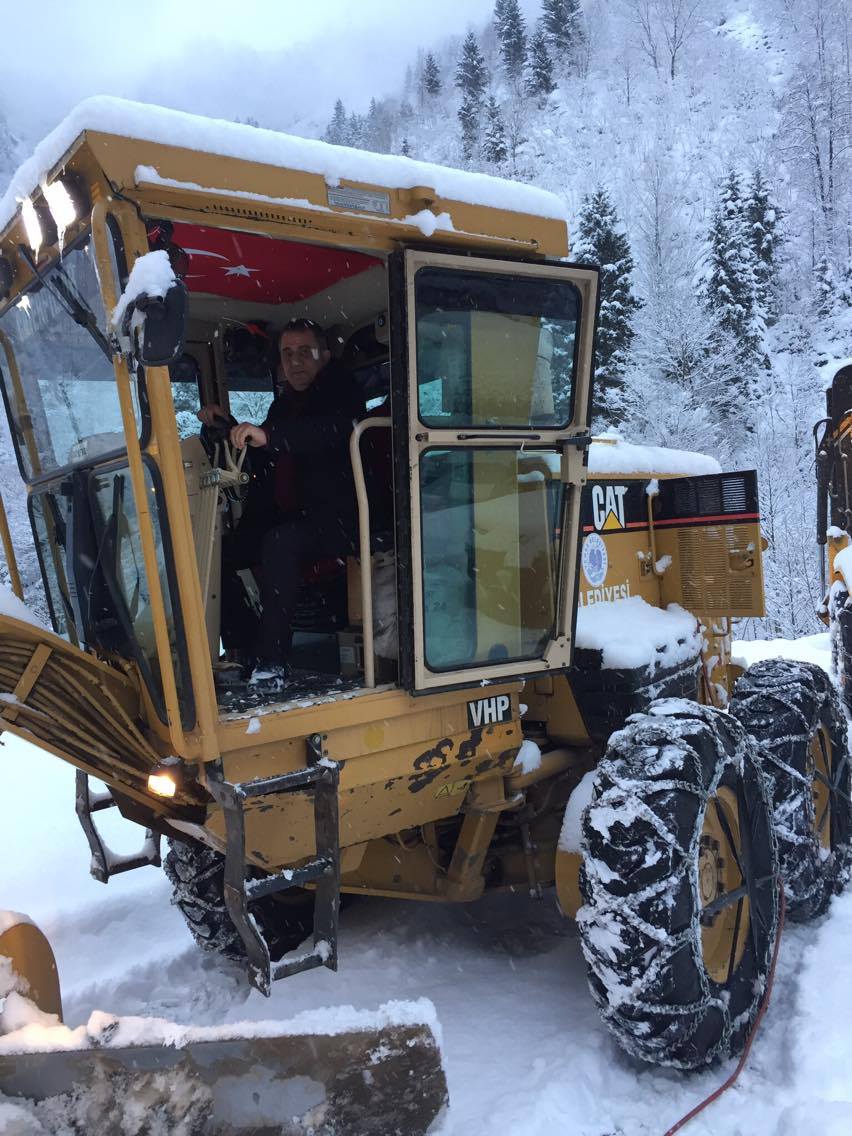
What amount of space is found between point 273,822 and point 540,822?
1408 millimetres

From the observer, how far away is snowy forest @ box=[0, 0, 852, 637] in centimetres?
2145

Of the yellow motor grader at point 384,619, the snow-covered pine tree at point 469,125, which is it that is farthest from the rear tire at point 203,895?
the snow-covered pine tree at point 469,125

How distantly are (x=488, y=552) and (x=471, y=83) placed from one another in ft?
222

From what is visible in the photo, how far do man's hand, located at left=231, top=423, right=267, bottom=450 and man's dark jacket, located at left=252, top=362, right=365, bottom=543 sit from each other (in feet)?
0.24

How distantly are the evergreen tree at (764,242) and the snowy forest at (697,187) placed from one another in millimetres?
62

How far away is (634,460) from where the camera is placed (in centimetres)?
415

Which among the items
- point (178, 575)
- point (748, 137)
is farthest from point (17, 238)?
point (748, 137)

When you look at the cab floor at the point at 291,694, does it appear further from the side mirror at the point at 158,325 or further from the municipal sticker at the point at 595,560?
the municipal sticker at the point at 595,560

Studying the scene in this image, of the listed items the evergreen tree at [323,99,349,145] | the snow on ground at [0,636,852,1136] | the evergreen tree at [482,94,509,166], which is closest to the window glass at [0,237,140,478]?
the snow on ground at [0,636,852,1136]

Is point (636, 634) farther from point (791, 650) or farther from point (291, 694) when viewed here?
point (791, 650)

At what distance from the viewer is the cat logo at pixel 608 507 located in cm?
394

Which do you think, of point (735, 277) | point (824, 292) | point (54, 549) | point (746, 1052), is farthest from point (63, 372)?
point (824, 292)

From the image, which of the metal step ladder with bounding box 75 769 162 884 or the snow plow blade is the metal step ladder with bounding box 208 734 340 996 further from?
the metal step ladder with bounding box 75 769 162 884

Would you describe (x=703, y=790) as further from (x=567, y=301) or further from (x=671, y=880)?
(x=567, y=301)
